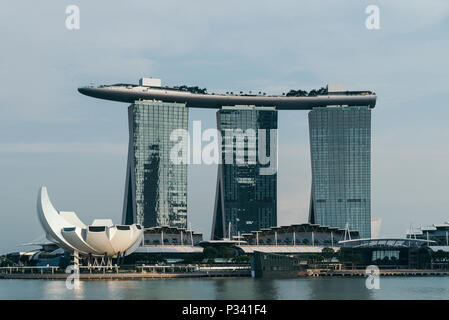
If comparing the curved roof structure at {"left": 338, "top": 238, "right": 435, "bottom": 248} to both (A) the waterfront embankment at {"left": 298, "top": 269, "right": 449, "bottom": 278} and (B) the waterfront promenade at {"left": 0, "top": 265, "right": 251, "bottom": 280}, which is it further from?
(B) the waterfront promenade at {"left": 0, "top": 265, "right": 251, "bottom": 280}

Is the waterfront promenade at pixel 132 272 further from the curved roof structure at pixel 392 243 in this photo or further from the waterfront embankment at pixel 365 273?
the curved roof structure at pixel 392 243

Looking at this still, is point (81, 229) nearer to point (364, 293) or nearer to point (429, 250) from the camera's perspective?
point (364, 293)

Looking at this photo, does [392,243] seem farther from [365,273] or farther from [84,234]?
[84,234]

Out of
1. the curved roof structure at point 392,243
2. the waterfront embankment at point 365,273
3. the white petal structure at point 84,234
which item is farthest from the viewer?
the curved roof structure at point 392,243

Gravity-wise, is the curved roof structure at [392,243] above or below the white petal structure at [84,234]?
below

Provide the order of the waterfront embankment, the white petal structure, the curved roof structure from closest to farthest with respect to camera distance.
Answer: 1. the white petal structure
2. the waterfront embankment
3. the curved roof structure

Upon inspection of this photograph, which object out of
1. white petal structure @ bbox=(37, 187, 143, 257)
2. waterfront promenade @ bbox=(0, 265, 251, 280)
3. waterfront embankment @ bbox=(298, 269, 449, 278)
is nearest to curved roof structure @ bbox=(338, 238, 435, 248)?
waterfront embankment @ bbox=(298, 269, 449, 278)

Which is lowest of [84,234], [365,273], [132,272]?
[365,273]

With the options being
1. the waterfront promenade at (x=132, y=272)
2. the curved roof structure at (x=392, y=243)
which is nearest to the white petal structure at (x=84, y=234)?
the waterfront promenade at (x=132, y=272)

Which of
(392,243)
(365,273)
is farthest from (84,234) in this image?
(392,243)
